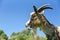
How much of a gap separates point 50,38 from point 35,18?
73.3 inches

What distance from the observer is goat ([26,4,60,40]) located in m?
16.2

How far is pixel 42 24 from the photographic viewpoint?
16766 mm

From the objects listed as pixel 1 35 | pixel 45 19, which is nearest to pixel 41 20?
pixel 45 19

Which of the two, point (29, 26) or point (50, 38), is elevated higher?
point (29, 26)

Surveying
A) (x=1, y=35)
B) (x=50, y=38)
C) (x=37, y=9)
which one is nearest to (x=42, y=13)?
(x=37, y=9)

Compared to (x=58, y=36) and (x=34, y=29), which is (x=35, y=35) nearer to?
(x=34, y=29)

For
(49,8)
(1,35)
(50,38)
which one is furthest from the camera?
(1,35)

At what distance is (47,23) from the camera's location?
1678cm

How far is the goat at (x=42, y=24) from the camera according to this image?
638 inches

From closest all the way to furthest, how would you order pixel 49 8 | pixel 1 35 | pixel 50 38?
pixel 50 38 → pixel 49 8 → pixel 1 35

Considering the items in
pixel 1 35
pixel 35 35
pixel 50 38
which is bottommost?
pixel 50 38

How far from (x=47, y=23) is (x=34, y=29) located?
2.98 feet

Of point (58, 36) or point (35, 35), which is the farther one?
point (35, 35)

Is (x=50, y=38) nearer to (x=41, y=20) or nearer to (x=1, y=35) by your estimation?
(x=41, y=20)
